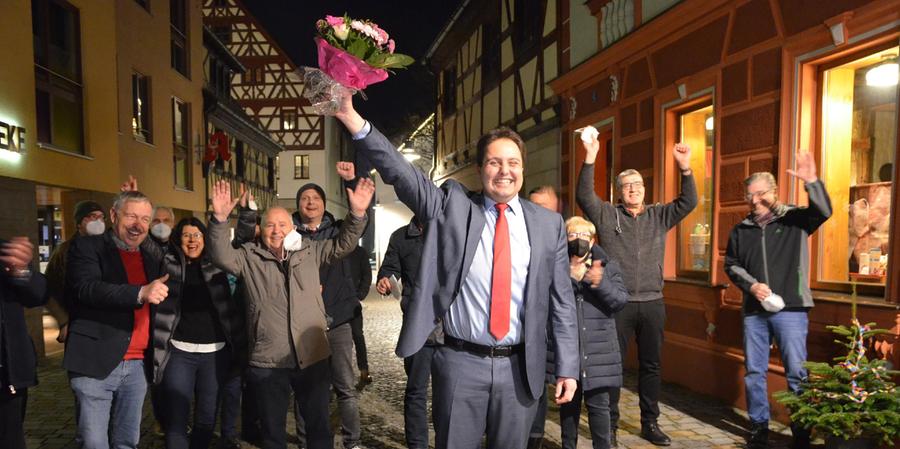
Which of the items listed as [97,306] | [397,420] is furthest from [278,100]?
[97,306]

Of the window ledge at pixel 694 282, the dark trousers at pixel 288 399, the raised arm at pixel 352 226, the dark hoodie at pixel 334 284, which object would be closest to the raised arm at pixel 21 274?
Answer: the dark trousers at pixel 288 399

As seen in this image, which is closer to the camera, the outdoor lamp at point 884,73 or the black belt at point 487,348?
the black belt at point 487,348

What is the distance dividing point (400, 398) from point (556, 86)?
5.95 meters

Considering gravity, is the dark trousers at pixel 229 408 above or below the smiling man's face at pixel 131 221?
below

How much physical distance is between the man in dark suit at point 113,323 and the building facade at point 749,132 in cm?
497

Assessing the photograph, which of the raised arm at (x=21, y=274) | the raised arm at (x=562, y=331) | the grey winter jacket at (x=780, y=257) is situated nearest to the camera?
the raised arm at (x=562, y=331)

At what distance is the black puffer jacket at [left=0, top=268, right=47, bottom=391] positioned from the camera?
289 centimetres

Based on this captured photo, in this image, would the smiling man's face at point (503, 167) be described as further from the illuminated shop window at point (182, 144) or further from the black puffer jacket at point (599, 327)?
the illuminated shop window at point (182, 144)

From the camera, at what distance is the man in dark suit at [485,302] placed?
240 cm

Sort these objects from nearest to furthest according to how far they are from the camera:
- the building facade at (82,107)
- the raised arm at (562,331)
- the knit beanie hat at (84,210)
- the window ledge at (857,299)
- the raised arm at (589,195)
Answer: the raised arm at (562,331) → the window ledge at (857,299) → the raised arm at (589,195) → the knit beanie hat at (84,210) → the building facade at (82,107)

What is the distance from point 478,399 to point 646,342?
8.47 feet

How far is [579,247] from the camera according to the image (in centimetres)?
349

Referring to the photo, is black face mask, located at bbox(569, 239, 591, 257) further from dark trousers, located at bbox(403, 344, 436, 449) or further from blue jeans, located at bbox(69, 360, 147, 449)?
blue jeans, located at bbox(69, 360, 147, 449)

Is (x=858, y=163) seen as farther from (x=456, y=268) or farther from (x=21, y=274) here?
(x=21, y=274)
